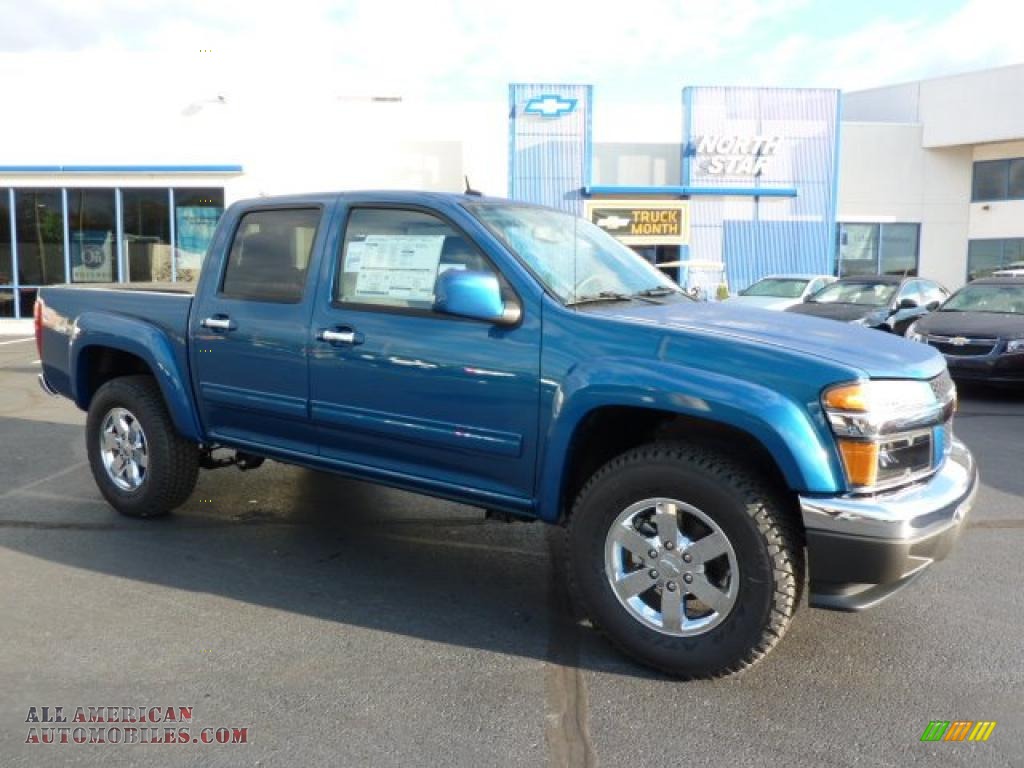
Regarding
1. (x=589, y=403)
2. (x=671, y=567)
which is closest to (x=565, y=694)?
(x=671, y=567)

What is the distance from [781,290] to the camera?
17.1 m

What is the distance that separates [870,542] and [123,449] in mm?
4251

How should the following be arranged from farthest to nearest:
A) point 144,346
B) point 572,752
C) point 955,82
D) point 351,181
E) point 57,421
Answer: point 955,82
point 351,181
point 57,421
point 144,346
point 572,752

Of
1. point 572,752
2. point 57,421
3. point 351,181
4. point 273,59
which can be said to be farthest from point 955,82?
point 572,752

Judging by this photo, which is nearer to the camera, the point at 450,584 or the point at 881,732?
the point at 881,732

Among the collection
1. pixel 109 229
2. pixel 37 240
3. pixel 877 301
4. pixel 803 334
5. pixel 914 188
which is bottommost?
pixel 877 301

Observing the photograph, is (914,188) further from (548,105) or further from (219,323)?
(219,323)

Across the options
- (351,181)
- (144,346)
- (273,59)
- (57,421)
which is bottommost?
(57,421)

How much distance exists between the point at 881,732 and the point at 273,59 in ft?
64.9

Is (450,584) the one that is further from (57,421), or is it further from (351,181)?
Result: (351,181)

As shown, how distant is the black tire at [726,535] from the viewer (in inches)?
128

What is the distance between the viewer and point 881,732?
10.2ft

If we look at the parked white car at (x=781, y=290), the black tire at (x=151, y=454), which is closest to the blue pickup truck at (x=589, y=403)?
the black tire at (x=151, y=454)

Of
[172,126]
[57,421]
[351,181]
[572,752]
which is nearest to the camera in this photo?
[572,752]
